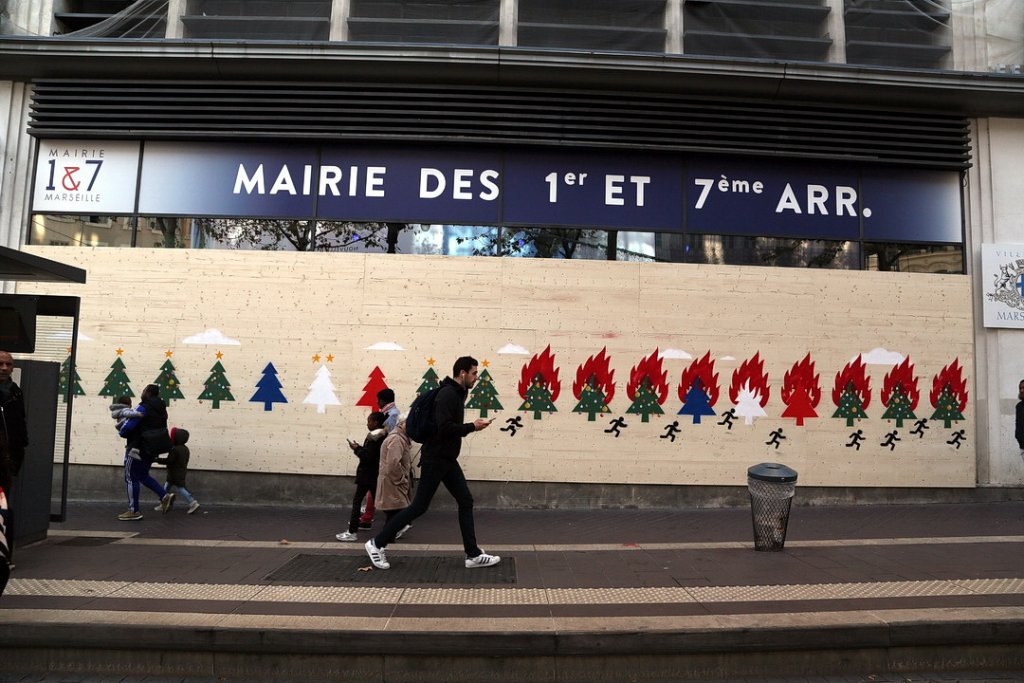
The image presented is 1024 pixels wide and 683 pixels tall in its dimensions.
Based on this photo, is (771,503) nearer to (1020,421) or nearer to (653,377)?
(653,377)

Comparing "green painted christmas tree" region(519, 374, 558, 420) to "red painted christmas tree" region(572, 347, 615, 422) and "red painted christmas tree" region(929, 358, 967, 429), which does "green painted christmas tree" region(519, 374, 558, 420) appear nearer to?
"red painted christmas tree" region(572, 347, 615, 422)

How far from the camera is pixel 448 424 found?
19.4ft

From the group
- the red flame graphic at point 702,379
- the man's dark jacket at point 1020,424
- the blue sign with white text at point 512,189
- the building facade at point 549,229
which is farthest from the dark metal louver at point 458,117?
the man's dark jacket at point 1020,424

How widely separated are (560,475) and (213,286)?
18.5 feet

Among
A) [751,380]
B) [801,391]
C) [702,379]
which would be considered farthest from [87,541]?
[801,391]

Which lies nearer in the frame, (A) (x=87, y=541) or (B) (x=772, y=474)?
(B) (x=772, y=474)

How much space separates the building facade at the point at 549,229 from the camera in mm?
9703

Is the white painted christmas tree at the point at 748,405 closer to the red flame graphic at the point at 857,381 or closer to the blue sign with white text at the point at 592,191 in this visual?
the red flame graphic at the point at 857,381

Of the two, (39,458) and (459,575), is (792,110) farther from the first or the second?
(39,458)

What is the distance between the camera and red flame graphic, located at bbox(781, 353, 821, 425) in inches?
387

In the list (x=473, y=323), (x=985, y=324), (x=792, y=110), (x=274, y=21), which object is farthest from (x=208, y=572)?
(x=985, y=324)

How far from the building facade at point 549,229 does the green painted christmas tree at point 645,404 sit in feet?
0.10

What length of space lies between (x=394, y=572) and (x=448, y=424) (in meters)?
1.46

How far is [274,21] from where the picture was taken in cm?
1030
